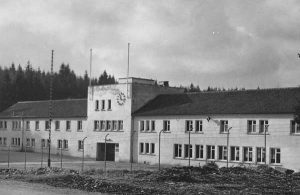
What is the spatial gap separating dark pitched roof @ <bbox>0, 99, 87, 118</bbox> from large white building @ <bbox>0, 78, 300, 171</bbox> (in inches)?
8.6

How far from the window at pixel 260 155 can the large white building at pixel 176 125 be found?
101 millimetres

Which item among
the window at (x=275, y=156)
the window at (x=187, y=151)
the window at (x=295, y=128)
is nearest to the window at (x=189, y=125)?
the window at (x=187, y=151)

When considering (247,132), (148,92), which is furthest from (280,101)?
(148,92)

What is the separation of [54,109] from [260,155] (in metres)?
40.7

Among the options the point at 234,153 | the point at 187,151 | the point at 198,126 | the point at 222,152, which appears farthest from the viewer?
the point at 187,151

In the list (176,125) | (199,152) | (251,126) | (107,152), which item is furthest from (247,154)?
(107,152)

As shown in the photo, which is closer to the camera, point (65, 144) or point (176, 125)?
point (176, 125)

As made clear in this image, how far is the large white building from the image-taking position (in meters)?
53.7

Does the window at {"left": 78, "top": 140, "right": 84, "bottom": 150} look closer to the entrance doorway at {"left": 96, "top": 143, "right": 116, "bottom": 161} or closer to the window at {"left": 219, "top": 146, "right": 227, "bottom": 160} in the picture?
the entrance doorway at {"left": 96, "top": 143, "right": 116, "bottom": 161}

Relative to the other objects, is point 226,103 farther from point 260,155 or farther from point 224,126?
point 260,155

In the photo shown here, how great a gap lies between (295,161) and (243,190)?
23.4m

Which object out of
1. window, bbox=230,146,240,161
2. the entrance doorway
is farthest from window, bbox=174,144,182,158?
the entrance doorway

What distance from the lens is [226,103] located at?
59.7 m

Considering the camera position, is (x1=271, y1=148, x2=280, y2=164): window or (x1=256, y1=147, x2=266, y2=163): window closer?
(x1=271, y1=148, x2=280, y2=164): window
